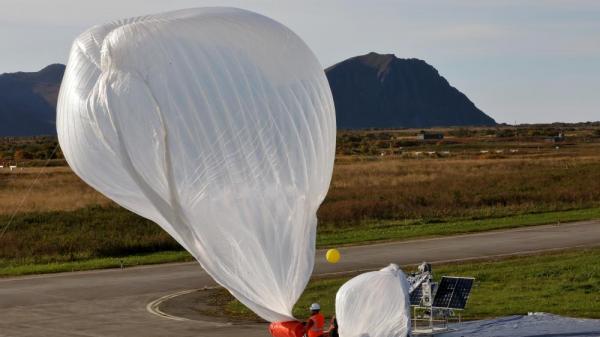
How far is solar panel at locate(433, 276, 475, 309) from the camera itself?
2481cm

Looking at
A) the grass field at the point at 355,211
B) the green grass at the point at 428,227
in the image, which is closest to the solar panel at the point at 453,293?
the grass field at the point at 355,211

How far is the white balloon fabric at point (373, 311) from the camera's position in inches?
859

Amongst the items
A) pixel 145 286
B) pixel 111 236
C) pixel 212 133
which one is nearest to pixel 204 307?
pixel 145 286

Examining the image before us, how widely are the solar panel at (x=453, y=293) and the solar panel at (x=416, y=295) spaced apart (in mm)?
367

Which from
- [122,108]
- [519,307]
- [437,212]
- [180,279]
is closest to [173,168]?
[122,108]

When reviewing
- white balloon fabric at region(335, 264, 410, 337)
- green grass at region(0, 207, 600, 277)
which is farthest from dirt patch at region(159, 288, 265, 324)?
green grass at region(0, 207, 600, 277)

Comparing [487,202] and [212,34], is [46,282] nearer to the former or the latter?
[212,34]

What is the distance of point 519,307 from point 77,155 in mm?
13699

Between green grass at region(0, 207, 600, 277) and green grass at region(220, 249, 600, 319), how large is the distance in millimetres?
10035

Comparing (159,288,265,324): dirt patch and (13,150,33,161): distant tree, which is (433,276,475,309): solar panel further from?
(13,150,33,161): distant tree

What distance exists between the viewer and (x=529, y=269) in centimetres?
3556

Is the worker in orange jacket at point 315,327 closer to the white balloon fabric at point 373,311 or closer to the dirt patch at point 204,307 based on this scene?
the white balloon fabric at point 373,311

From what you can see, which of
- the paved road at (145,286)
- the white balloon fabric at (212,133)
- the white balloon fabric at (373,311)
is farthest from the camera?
the paved road at (145,286)

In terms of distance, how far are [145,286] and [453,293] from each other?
1400 cm
